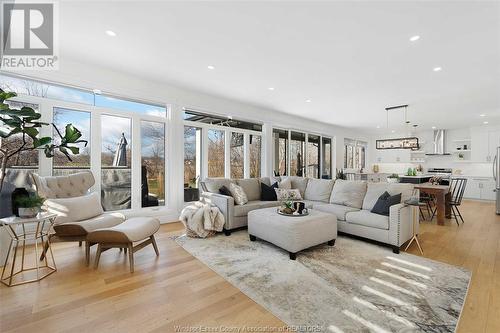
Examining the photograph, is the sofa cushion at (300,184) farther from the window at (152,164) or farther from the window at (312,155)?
the window at (312,155)

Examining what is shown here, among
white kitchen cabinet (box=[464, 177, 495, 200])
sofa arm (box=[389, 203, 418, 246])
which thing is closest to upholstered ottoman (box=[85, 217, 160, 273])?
sofa arm (box=[389, 203, 418, 246])

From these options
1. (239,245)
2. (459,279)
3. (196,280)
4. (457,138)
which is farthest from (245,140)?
(457,138)

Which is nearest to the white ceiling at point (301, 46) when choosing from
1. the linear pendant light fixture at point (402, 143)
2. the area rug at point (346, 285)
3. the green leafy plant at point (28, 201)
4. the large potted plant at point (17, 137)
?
the linear pendant light fixture at point (402, 143)

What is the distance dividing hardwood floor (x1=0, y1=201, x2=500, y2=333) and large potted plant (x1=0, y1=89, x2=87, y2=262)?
975 mm

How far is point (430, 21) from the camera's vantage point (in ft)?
7.89

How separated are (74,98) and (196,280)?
3.58 meters

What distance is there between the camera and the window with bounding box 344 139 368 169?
9.60m

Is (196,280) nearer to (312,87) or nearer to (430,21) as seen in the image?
(430,21)

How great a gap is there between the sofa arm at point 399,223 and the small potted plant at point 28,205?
4151 mm

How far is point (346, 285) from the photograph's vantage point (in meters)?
2.14

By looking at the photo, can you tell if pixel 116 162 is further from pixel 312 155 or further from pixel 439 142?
pixel 439 142

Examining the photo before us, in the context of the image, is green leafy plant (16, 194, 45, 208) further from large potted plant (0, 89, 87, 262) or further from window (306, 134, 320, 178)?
window (306, 134, 320, 178)

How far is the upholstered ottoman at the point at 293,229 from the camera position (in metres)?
2.76

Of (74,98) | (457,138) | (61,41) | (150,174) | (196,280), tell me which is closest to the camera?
(196,280)
